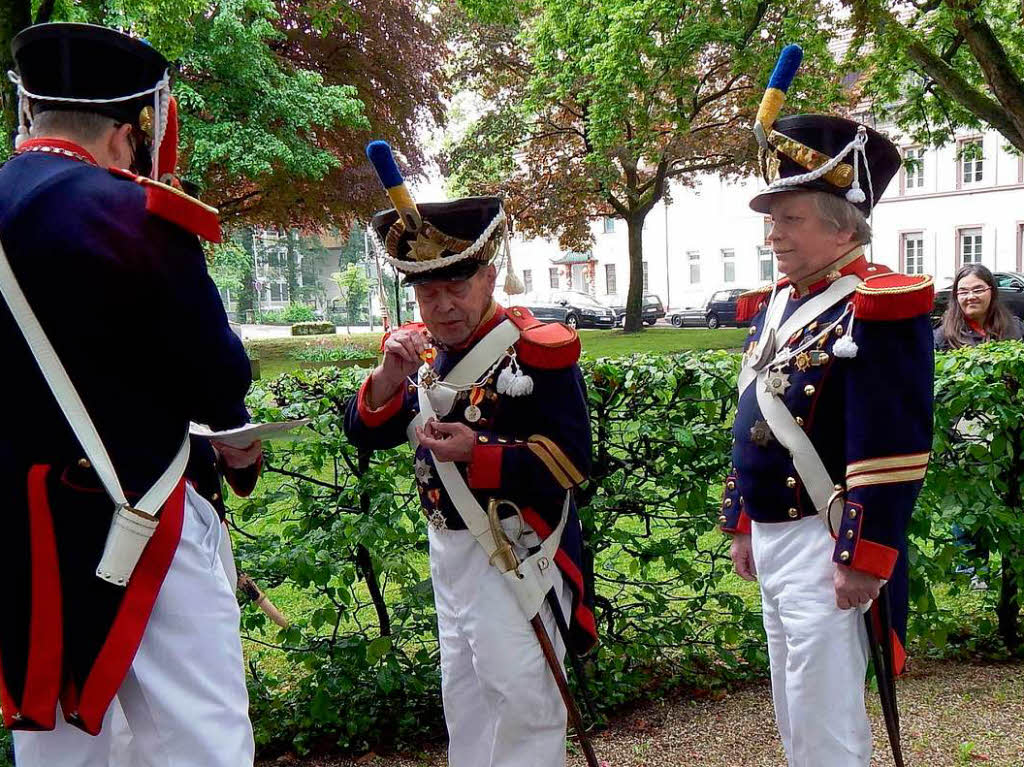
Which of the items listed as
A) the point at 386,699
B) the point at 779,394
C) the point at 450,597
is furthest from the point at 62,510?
the point at 386,699

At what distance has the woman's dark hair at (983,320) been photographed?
19.1 ft

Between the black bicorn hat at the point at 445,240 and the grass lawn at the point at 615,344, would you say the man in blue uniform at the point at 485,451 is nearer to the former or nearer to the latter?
the black bicorn hat at the point at 445,240

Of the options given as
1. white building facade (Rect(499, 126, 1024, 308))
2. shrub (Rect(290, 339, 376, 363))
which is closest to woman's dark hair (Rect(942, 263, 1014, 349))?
shrub (Rect(290, 339, 376, 363))

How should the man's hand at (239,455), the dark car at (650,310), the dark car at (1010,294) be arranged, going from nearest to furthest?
the man's hand at (239,455) → the dark car at (1010,294) → the dark car at (650,310)

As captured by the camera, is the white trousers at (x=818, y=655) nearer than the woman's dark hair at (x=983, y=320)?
Yes

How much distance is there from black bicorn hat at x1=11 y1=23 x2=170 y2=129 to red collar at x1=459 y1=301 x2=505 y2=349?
3.56ft

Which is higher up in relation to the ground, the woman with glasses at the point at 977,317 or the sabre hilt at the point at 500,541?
the woman with glasses at the point at 977,317

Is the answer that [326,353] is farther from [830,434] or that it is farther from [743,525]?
[830,434]

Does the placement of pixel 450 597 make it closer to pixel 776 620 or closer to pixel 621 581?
pixel 776 620

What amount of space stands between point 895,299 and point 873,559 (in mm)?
664

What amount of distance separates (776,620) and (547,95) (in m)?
20.6

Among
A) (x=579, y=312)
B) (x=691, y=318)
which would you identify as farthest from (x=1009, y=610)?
(x=579, y=312)

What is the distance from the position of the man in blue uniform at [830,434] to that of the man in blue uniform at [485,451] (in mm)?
567

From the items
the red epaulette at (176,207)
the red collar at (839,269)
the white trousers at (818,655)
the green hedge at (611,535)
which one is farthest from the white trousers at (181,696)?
the red collar at (839,269)
